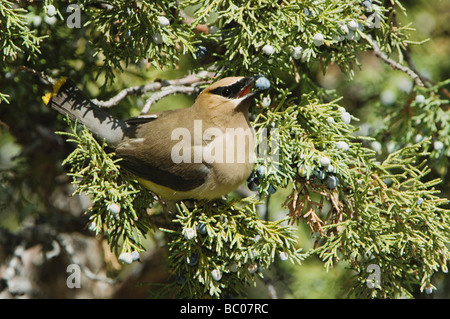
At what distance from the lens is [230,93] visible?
10.0 ft

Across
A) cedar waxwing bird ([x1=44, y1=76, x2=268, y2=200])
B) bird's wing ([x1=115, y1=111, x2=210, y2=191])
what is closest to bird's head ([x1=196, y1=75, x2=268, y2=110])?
cedar waxwing bird ([x1=44, y1=76, x2=268, y2=200])

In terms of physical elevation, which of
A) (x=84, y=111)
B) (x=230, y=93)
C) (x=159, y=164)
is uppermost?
(x=230, y=93)

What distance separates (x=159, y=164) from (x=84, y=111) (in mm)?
503

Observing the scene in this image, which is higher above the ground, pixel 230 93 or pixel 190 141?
pixel 230 93

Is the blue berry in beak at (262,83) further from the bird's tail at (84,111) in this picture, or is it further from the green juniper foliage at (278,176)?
the bird's tail at (84,111)

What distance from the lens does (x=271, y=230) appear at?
2918mm

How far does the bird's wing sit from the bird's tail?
8 centimetres

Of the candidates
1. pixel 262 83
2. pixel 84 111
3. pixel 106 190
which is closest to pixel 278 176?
pixel 262 83

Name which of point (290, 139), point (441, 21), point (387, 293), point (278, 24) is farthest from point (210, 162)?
point (441, 21)

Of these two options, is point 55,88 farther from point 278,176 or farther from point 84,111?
point 278,176

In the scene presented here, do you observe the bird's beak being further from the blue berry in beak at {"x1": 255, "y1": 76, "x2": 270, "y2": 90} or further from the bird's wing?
the bird's wing

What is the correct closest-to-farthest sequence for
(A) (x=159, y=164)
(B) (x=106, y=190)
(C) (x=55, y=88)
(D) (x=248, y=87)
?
(B) (x=106, y=190) → (D) (x=248, y=87) → (A) (x=159, y=164) → (C) (x=55, y=88)

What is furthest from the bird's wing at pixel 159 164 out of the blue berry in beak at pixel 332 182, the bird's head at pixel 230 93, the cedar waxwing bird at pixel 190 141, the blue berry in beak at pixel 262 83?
the blue berry in beak at pixel 332 182

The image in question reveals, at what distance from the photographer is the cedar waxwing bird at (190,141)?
→ 3.01 metres
